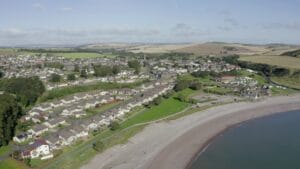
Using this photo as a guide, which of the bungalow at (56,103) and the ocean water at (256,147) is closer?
the ocean water at (256,147)

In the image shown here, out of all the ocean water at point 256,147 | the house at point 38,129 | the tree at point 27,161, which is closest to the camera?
the tree at point 27,161

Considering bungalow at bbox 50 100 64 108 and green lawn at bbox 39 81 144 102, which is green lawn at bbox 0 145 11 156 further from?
green lawn at bbox 39 81 144 102

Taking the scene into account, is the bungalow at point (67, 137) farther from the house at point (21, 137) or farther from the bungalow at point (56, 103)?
the bungalow at point (56, 103)

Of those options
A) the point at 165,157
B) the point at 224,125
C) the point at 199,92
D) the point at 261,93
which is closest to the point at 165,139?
the point at 165,157

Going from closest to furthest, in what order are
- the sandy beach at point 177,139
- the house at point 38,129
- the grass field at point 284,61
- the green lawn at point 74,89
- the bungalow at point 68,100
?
the sandy beach at point 177,139 → the house at point 38,129 → the bungalow at point 68,100 → the green lawn at point 74,89 → the grass field at point 284,61

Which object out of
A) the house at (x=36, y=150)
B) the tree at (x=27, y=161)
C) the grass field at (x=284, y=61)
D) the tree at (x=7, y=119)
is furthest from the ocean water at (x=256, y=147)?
the grass field at (x=284, y=61)

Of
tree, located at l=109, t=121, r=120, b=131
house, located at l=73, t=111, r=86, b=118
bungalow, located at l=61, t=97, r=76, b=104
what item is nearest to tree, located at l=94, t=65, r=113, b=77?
bungalow, located at l=61, t=97, r=76, b=104
